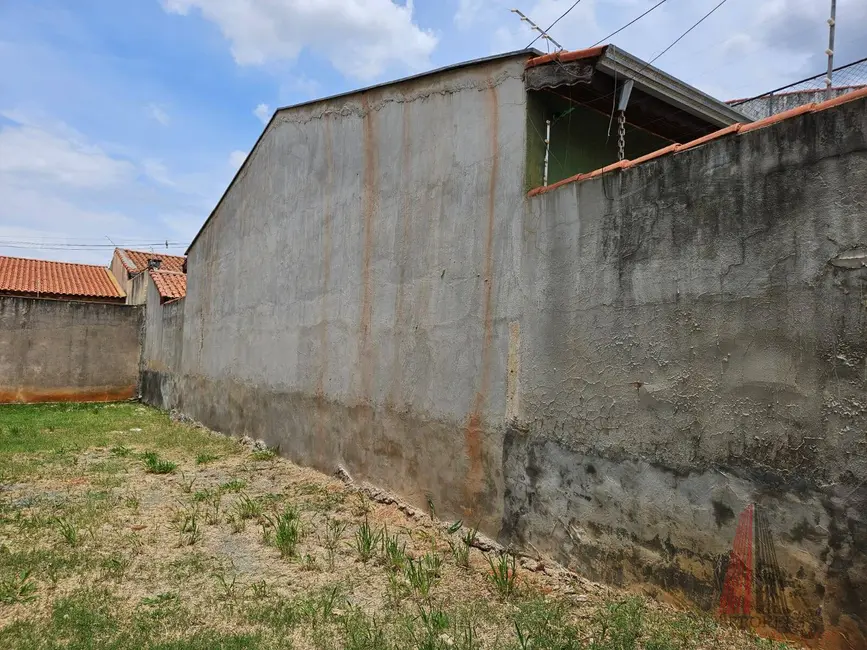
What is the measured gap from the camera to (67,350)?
668 inches

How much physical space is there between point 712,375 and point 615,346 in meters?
0.69

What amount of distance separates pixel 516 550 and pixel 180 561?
262 centimetres

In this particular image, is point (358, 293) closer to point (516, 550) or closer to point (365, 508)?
point (365, 508)

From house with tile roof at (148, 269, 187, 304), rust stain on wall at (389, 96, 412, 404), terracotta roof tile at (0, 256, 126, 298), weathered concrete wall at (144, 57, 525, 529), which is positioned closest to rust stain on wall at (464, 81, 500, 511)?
weathered concrete wall at (144, 57, 525, 529)

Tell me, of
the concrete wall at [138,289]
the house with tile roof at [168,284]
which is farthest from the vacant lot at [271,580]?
the concrete wall at [138,289]

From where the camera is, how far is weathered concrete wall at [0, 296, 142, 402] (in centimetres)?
1616

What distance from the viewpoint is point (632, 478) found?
376cm

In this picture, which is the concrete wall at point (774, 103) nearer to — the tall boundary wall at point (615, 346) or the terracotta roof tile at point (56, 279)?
the tall boundary wall at point (615, 346)

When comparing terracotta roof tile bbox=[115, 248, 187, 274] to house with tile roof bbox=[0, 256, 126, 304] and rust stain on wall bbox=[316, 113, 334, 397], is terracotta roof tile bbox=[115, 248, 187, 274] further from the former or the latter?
rust stain on wall bbox=[316, 113, 334, 397]

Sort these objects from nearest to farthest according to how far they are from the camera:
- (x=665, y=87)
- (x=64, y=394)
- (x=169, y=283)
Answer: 1. (x=665, y=87)
2. (x=64, y=394)
3. (x=169, y=283)

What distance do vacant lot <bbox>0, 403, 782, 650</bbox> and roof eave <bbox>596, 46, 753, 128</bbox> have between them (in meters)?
3.78

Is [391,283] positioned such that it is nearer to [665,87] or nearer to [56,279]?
[665,87]

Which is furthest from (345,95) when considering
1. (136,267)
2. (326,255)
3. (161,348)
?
(136,267)

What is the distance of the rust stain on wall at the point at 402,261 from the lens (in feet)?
20.1
